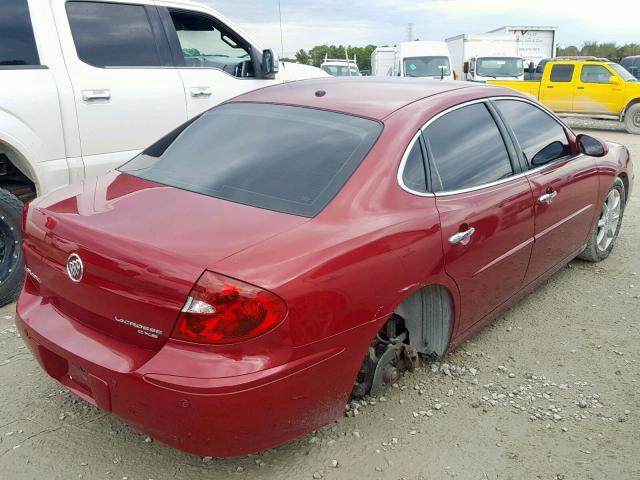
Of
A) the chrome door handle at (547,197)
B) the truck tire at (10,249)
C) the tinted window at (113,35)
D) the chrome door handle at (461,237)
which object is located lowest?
the truck tire at (10,249)

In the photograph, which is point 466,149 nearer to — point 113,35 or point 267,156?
point 267,156

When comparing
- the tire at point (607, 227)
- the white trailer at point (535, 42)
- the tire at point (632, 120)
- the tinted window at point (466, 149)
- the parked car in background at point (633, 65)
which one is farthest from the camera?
the white trailer at point (535, 42)

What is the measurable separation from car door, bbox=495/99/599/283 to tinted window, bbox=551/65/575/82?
1231 centimetres

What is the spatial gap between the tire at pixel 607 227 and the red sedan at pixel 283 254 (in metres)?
1.38

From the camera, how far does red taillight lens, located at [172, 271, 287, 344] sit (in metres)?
1.99

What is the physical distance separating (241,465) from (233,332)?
78cm

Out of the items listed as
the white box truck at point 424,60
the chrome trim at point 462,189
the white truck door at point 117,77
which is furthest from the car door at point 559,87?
the white truck door at point 117,77

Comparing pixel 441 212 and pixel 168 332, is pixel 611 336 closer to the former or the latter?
pixel 441 212

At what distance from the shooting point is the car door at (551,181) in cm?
A: 353

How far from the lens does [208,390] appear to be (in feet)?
6.50

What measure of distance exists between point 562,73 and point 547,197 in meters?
13.4

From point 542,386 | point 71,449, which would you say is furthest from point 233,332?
point 542,386

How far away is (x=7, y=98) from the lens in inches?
150

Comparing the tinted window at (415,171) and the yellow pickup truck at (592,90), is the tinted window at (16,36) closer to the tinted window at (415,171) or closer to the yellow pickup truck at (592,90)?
the tinted window at (415,171)
